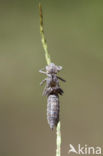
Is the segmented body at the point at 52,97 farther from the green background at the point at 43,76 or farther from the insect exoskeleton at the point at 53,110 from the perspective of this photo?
the green background at the point at 43,76

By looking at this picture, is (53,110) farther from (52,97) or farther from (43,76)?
(43,76)

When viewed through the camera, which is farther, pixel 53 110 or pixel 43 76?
pixel 43 76

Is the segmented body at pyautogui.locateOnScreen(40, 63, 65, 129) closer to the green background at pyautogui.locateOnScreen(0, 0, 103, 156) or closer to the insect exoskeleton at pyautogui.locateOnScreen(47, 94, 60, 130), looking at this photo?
the insect exoskeleton at pyautogui.locateOnScreen(47, 94, 60, 130)

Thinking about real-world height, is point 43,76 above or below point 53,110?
above

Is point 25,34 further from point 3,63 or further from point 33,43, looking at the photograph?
point 3,63

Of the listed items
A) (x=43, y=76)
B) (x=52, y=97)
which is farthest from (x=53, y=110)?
(x=43, y=76)

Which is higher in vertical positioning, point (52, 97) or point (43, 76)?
point (43, 76)

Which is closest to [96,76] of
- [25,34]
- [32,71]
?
[32,71]

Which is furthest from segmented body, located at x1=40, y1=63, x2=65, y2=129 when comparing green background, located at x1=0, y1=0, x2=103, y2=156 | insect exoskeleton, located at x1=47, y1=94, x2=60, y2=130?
green background, located at x1=0, y1=0, x2=103, y2=156
